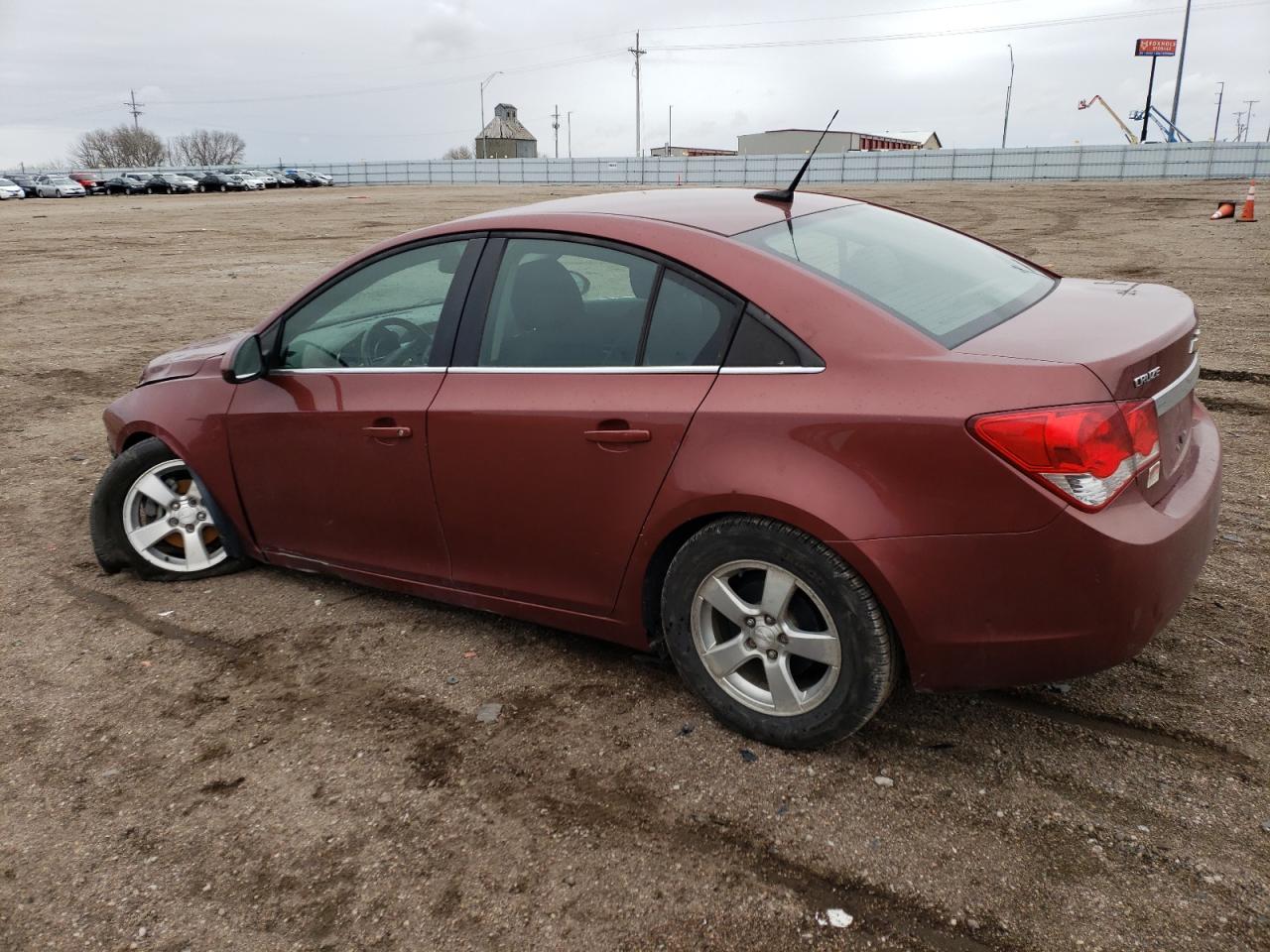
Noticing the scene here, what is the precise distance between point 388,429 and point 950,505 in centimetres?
198

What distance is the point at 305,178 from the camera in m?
66.2

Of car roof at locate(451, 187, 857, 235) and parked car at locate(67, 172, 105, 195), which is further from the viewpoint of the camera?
parked car at locate(67, 172, 105, 195)

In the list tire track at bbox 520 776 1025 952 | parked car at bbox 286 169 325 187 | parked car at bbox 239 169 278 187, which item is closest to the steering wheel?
tire track at bbox 520 776 1025 952

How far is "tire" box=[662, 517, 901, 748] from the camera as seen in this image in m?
2.69

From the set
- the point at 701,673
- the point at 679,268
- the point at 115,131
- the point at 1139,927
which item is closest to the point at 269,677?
the point at 701,673

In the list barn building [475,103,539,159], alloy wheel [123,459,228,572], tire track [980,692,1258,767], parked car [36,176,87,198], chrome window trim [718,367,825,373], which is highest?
barn building [475,103,539,159]

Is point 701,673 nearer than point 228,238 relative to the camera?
Yes

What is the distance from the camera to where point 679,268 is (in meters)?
3.00

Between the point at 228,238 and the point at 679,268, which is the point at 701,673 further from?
the point at 228,238

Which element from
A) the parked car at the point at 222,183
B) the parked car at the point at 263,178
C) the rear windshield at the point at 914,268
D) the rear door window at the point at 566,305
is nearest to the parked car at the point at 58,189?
the parked car at the point at 222,183

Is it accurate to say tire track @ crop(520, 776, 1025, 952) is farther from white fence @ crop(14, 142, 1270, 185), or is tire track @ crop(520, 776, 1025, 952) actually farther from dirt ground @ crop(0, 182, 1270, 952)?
white fence @ crop(14, 142, 1270, 185)

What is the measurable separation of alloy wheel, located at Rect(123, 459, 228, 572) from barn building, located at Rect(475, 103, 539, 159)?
86812 mm

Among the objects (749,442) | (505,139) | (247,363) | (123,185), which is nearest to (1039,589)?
(749,442)

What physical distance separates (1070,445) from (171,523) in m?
3.76
